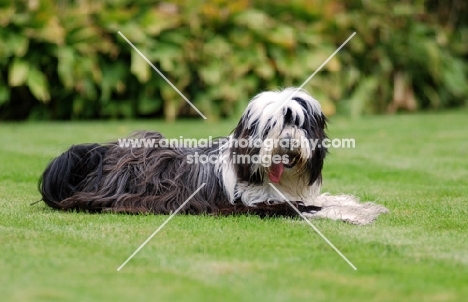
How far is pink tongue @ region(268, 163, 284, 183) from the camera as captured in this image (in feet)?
22.7

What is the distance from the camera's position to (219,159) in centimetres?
734

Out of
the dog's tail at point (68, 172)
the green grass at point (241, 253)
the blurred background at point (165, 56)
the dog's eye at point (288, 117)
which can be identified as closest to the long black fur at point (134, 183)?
the dog's tail at point (68, 172)

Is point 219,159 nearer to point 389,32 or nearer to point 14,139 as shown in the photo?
point 14,139

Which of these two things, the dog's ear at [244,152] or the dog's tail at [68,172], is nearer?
the dog's ear at [244,152]

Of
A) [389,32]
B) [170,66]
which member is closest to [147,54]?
[170,66]

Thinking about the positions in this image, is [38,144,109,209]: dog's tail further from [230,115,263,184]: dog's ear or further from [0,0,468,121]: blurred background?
[0,0,468,121]: blurred background

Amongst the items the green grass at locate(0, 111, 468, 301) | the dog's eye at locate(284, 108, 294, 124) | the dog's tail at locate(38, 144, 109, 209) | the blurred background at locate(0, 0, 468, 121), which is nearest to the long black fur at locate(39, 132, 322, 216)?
the dog's tail at locate(38, 144, 109, 209)

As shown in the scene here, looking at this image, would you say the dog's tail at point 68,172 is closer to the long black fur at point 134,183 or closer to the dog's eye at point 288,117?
the long black fur at point 134,183

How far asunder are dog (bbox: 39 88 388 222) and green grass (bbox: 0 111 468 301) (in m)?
0.23

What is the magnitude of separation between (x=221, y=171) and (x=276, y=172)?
0.53 metres

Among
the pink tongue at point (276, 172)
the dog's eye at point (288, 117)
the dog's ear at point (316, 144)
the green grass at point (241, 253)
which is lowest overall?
the green grass at point (241, 253)

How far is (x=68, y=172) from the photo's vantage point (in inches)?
305

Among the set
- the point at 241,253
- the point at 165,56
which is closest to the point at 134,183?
the point at 241,253

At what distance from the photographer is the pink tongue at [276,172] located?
22.7ft
